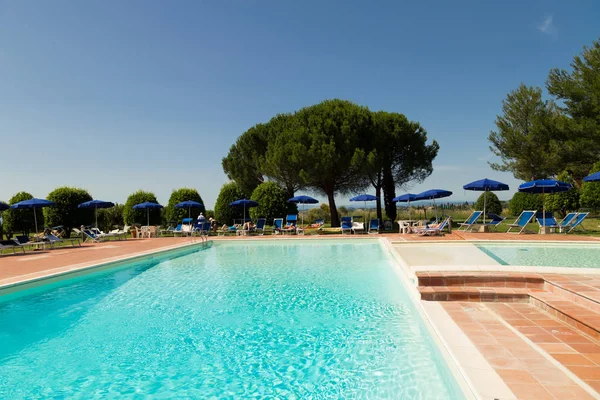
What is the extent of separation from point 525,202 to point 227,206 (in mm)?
19881

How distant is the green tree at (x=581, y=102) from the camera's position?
1834 centimetres

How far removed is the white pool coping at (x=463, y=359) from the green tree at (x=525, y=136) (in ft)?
75.4

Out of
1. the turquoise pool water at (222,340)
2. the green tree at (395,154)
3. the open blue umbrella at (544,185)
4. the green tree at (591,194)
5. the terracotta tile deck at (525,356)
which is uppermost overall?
the green tree at (395,154)

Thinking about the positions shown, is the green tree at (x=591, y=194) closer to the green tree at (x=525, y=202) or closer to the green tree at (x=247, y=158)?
the green tree at (x=525, y=202)

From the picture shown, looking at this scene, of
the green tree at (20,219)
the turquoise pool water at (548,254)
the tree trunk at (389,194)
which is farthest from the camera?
the tree trunk at (389,194)

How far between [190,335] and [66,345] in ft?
4.75

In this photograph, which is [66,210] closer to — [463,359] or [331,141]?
[331,141]

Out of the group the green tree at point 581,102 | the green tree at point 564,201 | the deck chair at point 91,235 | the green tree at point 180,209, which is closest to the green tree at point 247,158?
the green tree at point 180,209

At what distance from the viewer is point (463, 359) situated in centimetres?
268

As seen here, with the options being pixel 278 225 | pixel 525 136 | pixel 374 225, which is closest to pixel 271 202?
pixel 278 225

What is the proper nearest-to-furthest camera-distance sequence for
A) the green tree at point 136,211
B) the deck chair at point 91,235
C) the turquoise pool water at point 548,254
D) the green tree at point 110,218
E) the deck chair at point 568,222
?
1. the turquoise pool water at point 548,254
2. the deck chair at point 568,222
3. the deck chair at point 91,235
4. the green tree at point 136,211
5. the green tree at point 110,218

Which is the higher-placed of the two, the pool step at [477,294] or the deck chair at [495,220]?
the deck chair at [495,220]

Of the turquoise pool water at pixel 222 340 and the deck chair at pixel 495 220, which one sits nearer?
the turquoise pool water at pixel 222 340

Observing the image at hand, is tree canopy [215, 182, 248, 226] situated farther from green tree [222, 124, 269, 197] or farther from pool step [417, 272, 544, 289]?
pool step [417, 272, 544, 289]
